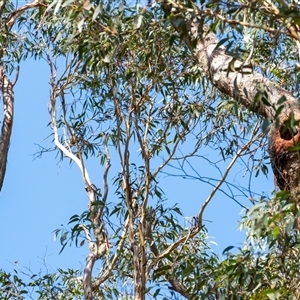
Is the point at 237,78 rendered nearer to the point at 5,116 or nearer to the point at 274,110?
the point at 274,110

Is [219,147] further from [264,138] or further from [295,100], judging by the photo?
[295,100]

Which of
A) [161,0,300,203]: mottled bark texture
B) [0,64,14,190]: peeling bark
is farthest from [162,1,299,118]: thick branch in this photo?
[0,64,14,190]: peeling bark

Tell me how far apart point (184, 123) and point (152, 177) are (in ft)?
1.84

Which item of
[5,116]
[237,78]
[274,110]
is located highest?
[5,116]

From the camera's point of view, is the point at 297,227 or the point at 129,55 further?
the point at 129,55

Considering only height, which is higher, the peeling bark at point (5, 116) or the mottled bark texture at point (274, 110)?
the peeling bark at point (5, 116)

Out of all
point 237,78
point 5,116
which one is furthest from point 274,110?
point 5,116

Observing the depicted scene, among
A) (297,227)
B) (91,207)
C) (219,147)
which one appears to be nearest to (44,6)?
(219,147)

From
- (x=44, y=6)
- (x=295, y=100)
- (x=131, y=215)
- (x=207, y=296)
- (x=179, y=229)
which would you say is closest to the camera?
(x=207, y=296)

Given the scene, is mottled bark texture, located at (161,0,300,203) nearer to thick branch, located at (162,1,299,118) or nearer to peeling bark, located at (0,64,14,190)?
thick branch, located at (162,1,299,118)

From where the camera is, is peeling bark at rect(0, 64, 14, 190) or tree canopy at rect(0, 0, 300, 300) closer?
tree canopy at rect(0, 0, 300, 300)

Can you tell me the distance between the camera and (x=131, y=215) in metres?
3.26

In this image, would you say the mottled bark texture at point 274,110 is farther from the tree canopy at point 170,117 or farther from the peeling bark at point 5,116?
the peeling bark at point 5,116

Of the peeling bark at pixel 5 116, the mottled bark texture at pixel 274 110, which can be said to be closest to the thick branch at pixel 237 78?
the mottled bark texture at pixel 274 110
